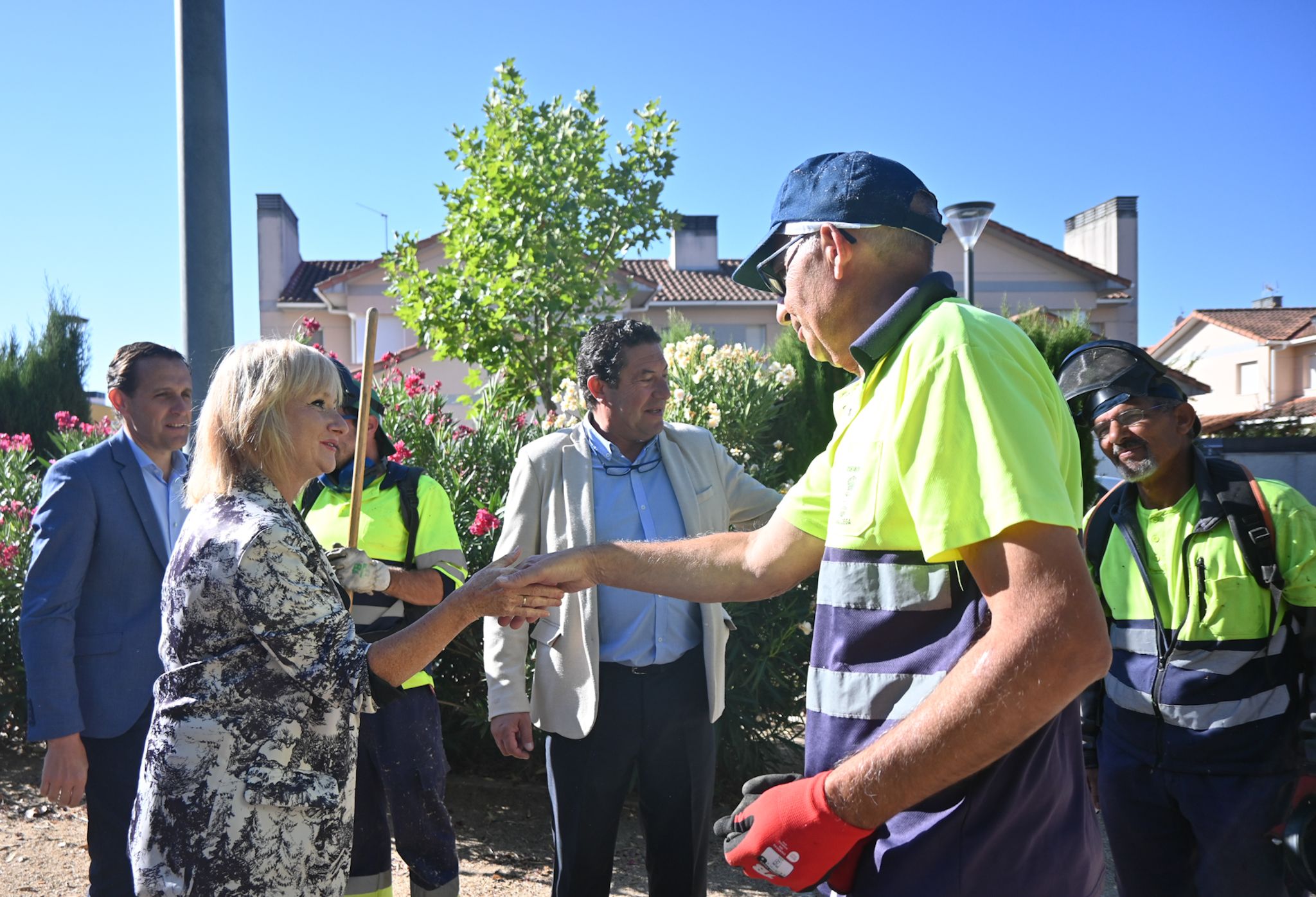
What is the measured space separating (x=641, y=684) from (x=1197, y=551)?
6.04 ft

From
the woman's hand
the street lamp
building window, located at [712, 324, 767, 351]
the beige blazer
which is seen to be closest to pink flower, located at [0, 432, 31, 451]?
the beige blazer

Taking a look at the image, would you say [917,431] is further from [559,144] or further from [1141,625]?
[559,144]

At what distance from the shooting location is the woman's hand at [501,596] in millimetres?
2389

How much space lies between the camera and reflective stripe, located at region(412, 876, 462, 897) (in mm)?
3688

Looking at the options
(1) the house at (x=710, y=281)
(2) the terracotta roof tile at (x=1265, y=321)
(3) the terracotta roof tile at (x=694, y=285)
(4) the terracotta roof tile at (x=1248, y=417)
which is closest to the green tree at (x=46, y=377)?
(1) the house at (x=710, y=281)

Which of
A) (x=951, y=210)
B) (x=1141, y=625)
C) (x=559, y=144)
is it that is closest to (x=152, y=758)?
(x=1141, y=625)

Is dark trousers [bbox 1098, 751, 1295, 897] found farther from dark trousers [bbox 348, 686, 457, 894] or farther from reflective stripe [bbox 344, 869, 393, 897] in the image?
reflective stripe [bbox 344, 869, 393, 897]

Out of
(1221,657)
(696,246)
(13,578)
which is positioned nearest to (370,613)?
(1221,657)

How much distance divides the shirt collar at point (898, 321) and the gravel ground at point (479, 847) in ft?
12.3

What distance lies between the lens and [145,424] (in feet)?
11.8

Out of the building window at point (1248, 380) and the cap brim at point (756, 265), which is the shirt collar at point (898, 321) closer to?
the cap brim at point (756, 265)

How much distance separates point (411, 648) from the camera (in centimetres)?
228

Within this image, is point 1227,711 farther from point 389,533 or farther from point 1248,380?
point 1248,380

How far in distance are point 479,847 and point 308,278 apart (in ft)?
96.0
